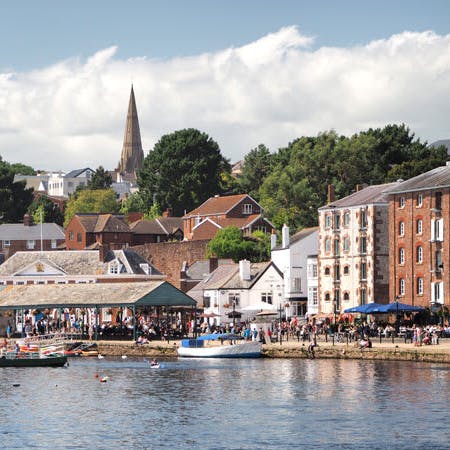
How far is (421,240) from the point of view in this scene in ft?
388

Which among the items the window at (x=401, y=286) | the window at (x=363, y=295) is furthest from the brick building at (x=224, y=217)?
the window at (x=401, y=286)

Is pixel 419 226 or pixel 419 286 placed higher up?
pixel 419 226

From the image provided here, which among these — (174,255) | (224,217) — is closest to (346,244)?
(174,255)

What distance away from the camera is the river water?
197 feet

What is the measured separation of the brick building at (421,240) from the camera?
380ft

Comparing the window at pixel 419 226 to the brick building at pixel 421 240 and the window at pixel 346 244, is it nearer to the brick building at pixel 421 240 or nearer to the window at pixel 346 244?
the brick building at pixel 421 240

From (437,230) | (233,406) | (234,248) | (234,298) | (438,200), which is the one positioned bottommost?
(233,406)

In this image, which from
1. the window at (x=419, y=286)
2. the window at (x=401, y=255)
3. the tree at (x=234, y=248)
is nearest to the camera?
the window at (x=419, y=286)

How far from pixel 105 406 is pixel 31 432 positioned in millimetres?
10645

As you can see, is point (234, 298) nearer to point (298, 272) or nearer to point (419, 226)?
point (298, 272)

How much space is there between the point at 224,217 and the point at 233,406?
363 feet

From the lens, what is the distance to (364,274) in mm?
125562

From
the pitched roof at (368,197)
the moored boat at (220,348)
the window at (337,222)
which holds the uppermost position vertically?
the pitched roof at (368,197)

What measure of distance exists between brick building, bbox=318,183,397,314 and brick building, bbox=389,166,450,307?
3.03 metres
